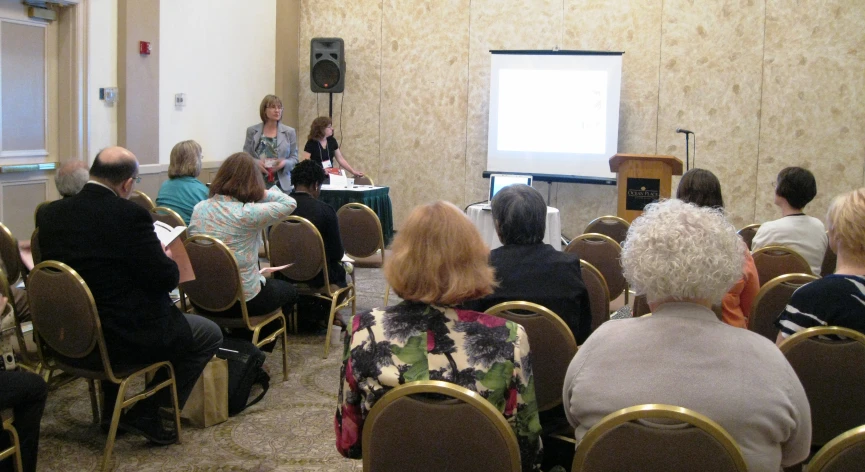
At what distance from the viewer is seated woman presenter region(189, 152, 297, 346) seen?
396 centimetres

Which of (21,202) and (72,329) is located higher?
(21,202)

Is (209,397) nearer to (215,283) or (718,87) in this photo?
(215,283)

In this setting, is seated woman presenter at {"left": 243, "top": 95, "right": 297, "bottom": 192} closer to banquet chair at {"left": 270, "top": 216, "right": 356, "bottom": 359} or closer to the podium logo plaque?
banquet chair at {"left": 270, "top": 216, "right": 356, "bottom": 359}

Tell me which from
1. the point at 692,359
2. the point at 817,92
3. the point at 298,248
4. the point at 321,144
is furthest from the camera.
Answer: the point at 321,144

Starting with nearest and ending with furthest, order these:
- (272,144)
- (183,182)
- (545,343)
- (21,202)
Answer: (545,343), (183,182), (21,202), (272,144)

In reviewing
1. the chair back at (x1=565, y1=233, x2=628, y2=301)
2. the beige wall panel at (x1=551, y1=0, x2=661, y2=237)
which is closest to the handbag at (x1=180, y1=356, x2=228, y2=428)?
the chair back at (x1=565, y1=233, x2=628, y2=301)

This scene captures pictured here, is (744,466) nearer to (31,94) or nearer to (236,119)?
(31,94)

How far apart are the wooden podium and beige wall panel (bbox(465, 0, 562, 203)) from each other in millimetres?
2581

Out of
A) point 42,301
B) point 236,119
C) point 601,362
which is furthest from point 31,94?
point 601,362

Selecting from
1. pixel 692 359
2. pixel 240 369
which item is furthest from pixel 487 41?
pixel 692 359

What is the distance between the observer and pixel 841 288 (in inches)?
91.7

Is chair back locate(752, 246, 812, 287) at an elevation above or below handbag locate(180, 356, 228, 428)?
above

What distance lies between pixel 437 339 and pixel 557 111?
6.91 m

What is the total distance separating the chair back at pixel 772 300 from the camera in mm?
3023
